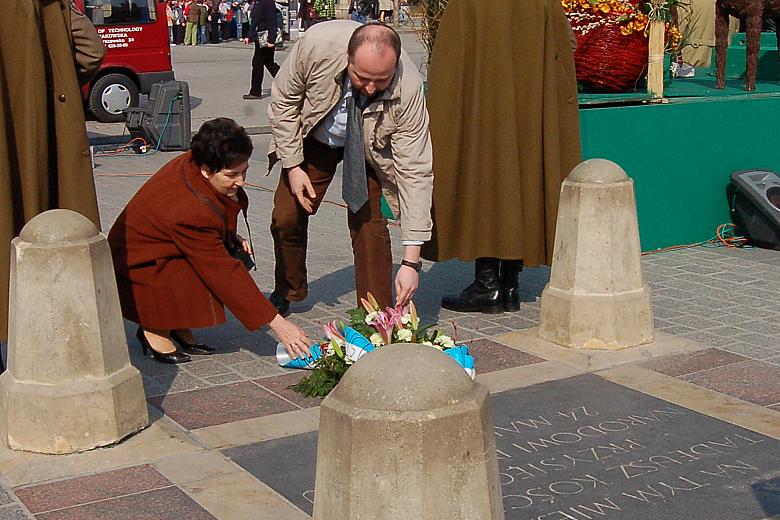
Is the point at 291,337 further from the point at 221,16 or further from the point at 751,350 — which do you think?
the point at 221,16

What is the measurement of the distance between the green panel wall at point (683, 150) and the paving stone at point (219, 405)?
3619 mm

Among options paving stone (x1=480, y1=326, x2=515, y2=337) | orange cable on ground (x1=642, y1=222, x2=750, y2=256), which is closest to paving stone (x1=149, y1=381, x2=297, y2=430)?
paving stone (x1=480, y1=326, x2=515, y2=337)

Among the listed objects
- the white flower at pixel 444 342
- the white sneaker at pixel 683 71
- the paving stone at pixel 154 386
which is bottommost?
the paving stone at pixel 154 386

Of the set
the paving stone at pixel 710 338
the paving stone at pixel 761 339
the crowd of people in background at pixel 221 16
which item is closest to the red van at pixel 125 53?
the paving stone at pixel 710 338

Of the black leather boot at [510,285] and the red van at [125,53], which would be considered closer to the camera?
the black leather boot at [510,285]

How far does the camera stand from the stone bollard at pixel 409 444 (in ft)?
8.91

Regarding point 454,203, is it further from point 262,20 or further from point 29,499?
point 262,20

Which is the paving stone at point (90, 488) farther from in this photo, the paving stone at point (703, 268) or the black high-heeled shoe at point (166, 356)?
the paving stone at point (703, 268)

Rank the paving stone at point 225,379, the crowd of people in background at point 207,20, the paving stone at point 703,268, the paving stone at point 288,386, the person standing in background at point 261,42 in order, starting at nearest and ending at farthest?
the paving stone at point 288,386
the paving stone at point 225,379
the paving stone at point 703,268
the person standing in background at point 261,42
the crowd of people in background at point 207,20

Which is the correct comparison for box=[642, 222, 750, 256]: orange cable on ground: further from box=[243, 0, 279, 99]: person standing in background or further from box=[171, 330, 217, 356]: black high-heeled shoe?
box=[243, 0, 279, 99]: person standing in background

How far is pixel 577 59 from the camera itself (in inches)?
340

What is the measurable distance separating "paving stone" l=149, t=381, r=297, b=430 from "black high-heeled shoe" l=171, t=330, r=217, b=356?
533mm

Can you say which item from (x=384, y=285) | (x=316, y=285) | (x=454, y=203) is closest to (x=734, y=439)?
(x=384, y=285)

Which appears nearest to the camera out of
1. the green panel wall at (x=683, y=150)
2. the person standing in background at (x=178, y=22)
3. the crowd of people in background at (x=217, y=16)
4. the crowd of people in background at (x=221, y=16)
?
the green panel wall at (x=683, y=150)
